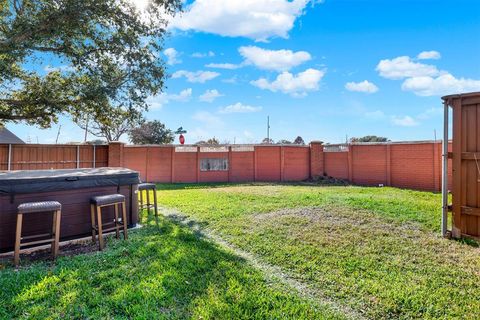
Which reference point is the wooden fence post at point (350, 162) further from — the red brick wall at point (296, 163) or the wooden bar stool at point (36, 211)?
the wooden bar stool at point (36, 211)

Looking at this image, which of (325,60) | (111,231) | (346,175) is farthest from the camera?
(346,175)

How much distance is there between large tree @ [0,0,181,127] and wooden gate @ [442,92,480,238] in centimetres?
671

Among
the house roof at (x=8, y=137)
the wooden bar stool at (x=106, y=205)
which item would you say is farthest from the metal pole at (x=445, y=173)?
the house roof at (x=8, y=137)

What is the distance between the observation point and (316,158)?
1361 cm

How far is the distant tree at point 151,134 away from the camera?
2528 cm

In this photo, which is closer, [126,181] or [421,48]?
[126,181]

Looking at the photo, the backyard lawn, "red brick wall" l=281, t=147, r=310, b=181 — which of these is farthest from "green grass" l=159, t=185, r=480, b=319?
"red brick wall" l=281, t=147, r=310, b=181

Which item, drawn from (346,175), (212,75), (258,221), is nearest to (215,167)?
(212,75)

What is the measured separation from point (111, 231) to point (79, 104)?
14.5 ft

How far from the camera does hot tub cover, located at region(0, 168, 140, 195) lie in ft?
12.0

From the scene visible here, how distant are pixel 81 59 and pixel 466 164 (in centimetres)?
847

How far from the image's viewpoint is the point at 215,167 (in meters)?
13.9

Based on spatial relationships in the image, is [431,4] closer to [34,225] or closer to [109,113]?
[109,113]

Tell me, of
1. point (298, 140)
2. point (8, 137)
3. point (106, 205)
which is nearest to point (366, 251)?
point (106, 205)
